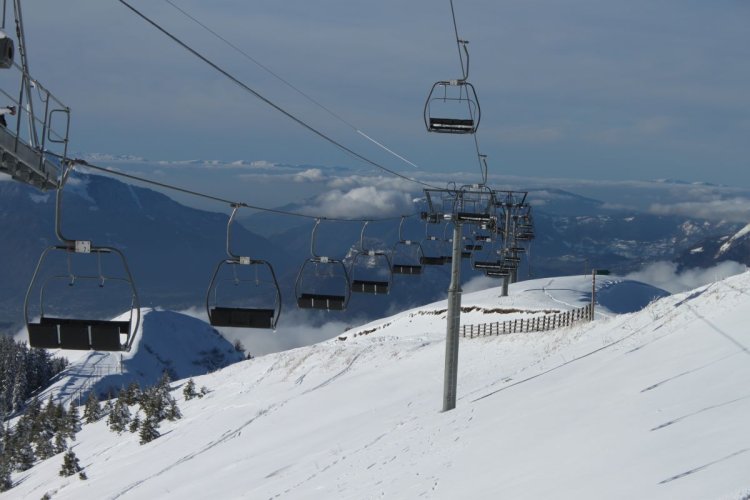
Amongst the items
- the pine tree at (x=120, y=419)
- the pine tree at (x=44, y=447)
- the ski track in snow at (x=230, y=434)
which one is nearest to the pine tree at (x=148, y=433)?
the ski track in snow at (x=230, y=434)

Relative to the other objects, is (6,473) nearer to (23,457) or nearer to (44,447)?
(23,457)

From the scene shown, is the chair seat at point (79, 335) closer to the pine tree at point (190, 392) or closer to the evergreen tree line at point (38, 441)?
the pine tree at point (190, 392)

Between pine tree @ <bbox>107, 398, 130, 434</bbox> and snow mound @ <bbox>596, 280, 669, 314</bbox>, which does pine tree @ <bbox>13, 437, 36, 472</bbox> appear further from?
snow mound @ <bbox>596, 280, 669, 314</bbox>

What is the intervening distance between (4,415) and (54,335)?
163823 millimetres

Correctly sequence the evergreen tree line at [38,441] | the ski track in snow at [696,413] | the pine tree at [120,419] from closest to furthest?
the ski track in snow at [696,413], the pine tree at [120,419], the evergreen tree line at [38,441]

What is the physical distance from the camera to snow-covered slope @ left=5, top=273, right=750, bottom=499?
49.4ft

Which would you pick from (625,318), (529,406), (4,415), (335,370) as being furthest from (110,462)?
(4,415)

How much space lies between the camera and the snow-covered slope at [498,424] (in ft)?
49.4

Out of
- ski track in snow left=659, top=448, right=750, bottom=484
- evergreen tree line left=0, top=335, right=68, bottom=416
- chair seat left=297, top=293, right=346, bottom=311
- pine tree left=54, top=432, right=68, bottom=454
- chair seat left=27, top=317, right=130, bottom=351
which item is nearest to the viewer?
ski track in snow left=659, top=448, right=750, bottom=484

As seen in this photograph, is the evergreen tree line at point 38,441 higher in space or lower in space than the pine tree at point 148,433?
lower

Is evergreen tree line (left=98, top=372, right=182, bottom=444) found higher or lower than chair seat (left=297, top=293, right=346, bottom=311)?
lower

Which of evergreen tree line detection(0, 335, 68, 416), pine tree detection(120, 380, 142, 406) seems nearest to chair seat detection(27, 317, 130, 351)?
pine tree detection(120, 380, 142, 406)

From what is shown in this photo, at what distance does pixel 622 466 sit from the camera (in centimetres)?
1479

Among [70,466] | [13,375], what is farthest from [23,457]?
[13,375]
